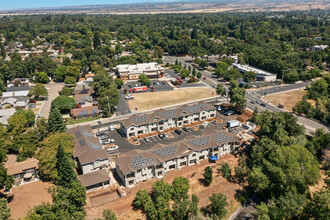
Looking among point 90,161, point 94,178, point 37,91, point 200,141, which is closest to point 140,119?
point 200,141

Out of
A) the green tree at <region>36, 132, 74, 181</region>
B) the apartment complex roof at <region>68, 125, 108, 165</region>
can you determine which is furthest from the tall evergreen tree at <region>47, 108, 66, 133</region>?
the green tree at <region>36, 132, 74, 181</region>

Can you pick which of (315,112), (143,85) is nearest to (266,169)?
(315,112)

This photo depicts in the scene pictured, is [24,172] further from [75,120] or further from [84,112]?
[84,112]

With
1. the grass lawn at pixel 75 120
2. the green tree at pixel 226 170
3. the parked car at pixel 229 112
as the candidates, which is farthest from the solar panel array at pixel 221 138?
the grass lawn at pixel 75 120

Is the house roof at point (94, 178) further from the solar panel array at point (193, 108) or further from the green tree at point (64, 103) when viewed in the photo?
the green tree at point (64, 103)

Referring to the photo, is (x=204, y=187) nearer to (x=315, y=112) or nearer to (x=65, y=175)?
(x=65, y=175)

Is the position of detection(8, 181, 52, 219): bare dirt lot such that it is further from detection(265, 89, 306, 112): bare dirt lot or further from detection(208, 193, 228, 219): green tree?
detection(265, 89, 306, 112): bare dirt lot
